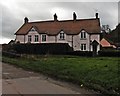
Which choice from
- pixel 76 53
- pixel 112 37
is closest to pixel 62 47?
pixel 76 53

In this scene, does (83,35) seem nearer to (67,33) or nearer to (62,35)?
(67,33)

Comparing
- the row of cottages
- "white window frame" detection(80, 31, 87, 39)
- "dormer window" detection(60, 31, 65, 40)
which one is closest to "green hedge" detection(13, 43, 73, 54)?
the row of cottages

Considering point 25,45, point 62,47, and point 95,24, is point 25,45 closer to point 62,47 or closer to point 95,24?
point 62,47

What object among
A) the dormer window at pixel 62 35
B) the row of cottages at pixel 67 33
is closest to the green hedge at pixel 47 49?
the row of cottages at pixel 67 33

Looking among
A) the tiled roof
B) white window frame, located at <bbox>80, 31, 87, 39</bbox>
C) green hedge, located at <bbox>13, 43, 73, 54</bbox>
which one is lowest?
green hedge, located at <bbox>13, 43, 73, 54</bbox>

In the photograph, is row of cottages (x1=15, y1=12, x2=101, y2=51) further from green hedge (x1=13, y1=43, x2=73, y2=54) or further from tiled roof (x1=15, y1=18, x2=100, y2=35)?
green hedge (x1=13, y1=43, x2=73, y2=54)

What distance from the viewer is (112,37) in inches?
4626

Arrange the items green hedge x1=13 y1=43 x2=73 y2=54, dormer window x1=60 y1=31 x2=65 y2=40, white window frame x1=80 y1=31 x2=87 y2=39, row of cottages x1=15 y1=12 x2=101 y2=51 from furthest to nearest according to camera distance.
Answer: dormer window x1=60 y1=31 x2=65 y2=40 < white window frame x1=80 y1=31 x2=87 y2=39 < row of cottages x1=15 y1=12 x2=101 y2=51 < green hedge x1=13 y1=43 x2=73 y2=54

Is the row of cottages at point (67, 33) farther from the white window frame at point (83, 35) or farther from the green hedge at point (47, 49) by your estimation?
the green hedge at point (47, 49)

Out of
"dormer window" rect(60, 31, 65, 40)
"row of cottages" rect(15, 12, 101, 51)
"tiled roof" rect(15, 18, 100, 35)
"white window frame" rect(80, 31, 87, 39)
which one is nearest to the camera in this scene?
"row of cottages" rect(15, 12, 101, 51)

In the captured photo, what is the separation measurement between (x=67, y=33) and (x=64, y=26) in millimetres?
3161

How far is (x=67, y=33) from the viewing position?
2667 inches

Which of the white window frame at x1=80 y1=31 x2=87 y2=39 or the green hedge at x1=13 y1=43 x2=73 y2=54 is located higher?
the white window frame at x1=80 y1=31 x2=87 y2=39

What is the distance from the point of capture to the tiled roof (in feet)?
220
